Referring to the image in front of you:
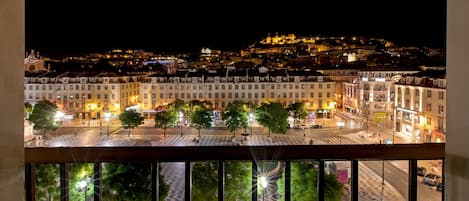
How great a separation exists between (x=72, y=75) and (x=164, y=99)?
21.8 ft

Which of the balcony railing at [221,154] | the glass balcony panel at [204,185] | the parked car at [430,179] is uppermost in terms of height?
the balcony railing at [221,154]

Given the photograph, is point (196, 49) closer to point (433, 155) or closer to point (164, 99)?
point (164, 99)

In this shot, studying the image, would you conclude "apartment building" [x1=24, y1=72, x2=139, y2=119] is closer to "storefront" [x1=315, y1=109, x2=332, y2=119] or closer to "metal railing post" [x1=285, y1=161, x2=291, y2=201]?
"storefront" [x1=315, y1=109, x2=332, y2=119]

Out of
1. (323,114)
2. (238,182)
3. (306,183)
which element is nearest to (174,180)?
(238,182)

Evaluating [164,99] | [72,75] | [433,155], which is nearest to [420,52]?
[164,99]

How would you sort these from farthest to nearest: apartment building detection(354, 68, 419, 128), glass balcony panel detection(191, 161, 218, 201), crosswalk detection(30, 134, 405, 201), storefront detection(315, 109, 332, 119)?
storefront detection(315, 109, 332, 119) → apartment building detection(354, 68, 419, 128) → crosswalk detection(30, 134, 405, 201) → glass balcony panel detection(191, 161, 218, 201)

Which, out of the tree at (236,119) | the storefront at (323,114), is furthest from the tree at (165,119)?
the storefront at (323,114)

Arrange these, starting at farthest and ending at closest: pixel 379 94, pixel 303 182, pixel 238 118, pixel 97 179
A: pixel 379 94
pixel 238 118
pixel 303 182
pixel 97 179

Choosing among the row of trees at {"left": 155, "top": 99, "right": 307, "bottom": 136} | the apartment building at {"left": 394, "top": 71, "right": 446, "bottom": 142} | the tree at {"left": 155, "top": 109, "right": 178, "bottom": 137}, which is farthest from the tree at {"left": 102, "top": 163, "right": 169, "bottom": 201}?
the tree at {"left": 155, "top": 109, "right": 178, "bottom": 137}

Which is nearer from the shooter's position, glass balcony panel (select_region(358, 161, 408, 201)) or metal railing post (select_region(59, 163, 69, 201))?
metal railing post (select_region(59, 163, 69, 201))

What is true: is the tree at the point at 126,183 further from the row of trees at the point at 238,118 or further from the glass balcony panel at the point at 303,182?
the row of trees at the point at 238,118

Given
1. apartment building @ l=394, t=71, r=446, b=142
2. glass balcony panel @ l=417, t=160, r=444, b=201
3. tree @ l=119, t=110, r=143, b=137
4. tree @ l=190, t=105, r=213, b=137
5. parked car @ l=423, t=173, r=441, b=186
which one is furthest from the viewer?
tree @ l=190, t=105, r=213, b=137

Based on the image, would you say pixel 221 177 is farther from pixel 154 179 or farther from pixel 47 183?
pixel 47 183

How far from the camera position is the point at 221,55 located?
6109 cm
